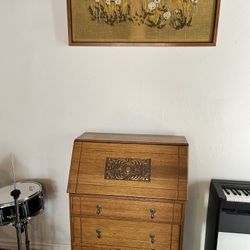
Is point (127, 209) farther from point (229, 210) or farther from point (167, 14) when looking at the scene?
point (167, 14)

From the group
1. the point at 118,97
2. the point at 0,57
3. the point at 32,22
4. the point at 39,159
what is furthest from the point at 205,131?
the point at 0,57

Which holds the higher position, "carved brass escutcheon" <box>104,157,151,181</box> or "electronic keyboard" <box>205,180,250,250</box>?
"carved brass escutcheon" <box>104,157,151,181</box>

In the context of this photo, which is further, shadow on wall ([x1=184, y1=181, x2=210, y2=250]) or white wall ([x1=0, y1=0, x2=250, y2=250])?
shadow on wall ([x1=184, y1=181, x2=210, y2=250])

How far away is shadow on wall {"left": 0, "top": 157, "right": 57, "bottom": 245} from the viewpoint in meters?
1.87

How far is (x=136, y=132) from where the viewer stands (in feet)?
5.57

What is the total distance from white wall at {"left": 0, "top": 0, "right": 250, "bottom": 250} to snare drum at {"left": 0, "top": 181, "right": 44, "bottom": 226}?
264mm

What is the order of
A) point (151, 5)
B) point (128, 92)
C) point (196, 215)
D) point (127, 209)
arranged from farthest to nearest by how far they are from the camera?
point (196, 215), point (128, 92), point (151, 5), point (127, 209)

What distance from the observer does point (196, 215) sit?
1773 mm

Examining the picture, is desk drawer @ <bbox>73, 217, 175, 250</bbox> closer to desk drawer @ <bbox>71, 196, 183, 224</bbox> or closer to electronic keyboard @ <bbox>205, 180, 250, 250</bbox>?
desk drawer @ <bbox>71, 196, 183, 224</bbox>

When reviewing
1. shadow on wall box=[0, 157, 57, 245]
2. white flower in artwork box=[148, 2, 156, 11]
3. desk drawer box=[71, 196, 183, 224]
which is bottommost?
shadow on wall box=[0, 157, 57, 245]

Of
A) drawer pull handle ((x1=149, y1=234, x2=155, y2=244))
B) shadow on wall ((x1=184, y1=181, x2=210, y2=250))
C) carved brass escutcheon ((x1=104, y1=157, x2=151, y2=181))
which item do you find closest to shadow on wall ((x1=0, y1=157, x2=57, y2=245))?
carved brass escutcheon ((x1=104, y1=157, x2=151, y2=181))

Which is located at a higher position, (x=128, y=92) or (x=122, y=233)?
(x=128, y=92)

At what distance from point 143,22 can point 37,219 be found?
5.45 ft

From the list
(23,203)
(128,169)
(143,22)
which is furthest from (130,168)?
(143,22)
